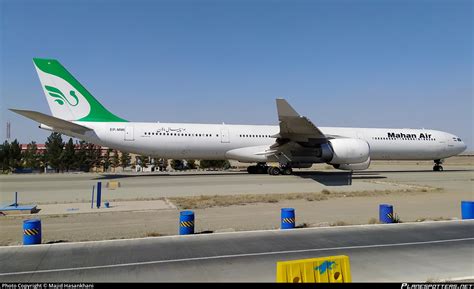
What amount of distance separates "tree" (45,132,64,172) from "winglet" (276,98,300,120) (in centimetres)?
5216

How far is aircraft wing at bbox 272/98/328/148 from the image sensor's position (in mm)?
19375

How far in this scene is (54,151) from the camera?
6150 cm

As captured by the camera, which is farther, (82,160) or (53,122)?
(82,160)

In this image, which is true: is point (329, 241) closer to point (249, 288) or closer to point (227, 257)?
point (227, 257)

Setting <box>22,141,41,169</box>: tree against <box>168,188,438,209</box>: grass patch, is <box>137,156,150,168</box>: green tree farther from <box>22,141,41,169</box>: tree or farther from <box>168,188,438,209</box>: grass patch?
<box>168,188,438,209</box>: grass patch

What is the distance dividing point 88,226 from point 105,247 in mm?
2423

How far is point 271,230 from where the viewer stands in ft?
28.7

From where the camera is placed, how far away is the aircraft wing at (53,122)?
18828 millimetres

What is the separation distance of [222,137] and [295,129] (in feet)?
18.9

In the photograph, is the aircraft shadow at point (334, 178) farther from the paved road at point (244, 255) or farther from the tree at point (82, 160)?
the tree at point (82, 160)

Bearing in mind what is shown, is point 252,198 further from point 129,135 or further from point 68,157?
point 68,157
